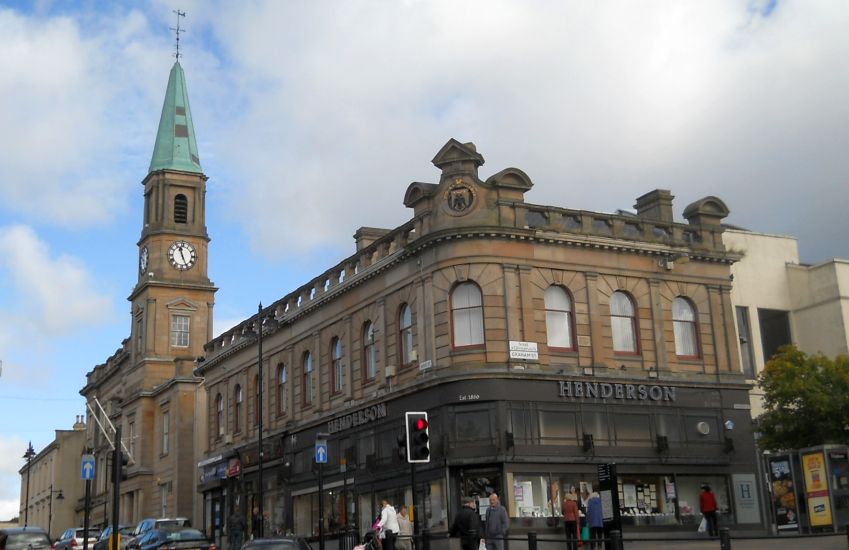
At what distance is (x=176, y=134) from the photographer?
81.8m

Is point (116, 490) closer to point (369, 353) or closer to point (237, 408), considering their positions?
point (369, 353)

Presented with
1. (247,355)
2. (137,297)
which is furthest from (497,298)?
(137,297)

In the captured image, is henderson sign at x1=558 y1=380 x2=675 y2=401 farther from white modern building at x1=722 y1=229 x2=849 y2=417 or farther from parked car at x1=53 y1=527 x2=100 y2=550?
parked car at x1=53 y1=527 x2=100 y2=550

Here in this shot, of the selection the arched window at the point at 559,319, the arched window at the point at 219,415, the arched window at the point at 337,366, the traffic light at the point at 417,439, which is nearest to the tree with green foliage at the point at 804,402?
the arched window at the point at 559,319

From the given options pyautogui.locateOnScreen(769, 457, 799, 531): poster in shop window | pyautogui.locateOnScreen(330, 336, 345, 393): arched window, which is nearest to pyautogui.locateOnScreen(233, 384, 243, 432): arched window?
pyautogui.locateOnScreen(330, 336, 345, 393): arched window

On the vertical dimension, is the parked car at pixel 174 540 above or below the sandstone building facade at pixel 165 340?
below

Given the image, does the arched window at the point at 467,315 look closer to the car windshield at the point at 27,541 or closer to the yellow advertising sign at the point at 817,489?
the yellow advertising sign at the point at 817,489

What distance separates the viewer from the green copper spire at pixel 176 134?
81.4 meters

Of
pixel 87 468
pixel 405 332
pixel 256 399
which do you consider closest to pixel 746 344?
pixel 405 332

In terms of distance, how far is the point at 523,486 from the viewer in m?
34.6

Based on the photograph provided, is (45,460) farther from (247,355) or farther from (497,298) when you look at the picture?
(497,298)

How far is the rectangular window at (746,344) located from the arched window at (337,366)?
1742 centimetres

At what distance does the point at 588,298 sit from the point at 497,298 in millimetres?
3795

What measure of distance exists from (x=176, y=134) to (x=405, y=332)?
48.5 m
